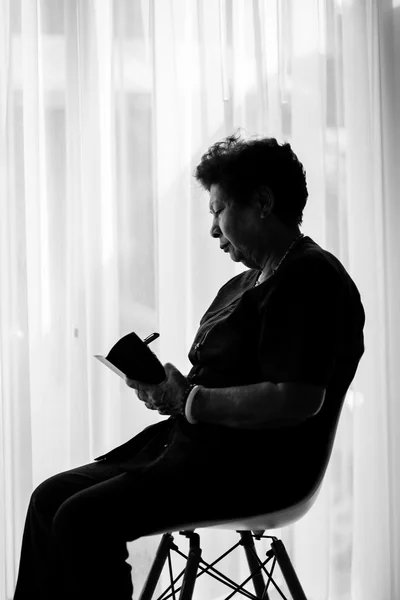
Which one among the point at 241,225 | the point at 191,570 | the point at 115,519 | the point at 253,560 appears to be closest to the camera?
the point at 115,519

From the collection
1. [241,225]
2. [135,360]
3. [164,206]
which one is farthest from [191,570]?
[164,206]

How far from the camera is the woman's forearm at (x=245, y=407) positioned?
4.24 ft

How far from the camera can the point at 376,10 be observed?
237 centimetres

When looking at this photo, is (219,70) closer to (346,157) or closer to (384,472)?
(346,157)

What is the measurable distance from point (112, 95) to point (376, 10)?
3.03 ft

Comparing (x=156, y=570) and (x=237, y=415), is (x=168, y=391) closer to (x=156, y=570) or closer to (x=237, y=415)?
(x=237, y=415)

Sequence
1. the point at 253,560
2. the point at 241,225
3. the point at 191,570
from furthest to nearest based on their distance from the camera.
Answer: the point at 253,560
the point at 241,225
the point at 191,570

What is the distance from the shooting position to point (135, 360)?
136cm

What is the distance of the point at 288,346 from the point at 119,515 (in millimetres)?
401

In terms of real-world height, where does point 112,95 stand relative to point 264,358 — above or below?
above

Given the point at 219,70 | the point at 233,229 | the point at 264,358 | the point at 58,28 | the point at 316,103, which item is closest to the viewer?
the point at 264,358

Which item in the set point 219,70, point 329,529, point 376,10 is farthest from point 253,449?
point 376,10

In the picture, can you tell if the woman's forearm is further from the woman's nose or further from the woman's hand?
the woman's nose

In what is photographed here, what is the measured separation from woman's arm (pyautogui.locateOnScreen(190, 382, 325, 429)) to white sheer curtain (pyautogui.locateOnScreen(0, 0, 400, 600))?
2.16 ft
